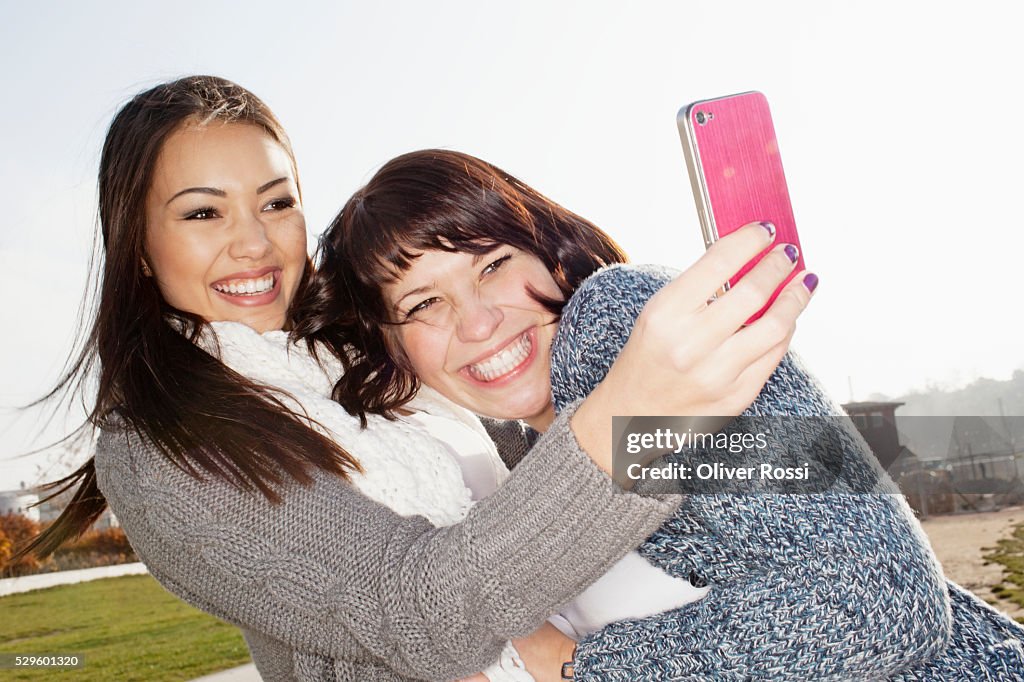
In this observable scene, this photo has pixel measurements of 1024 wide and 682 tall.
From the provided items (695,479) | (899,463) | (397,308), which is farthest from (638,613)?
(397,308)

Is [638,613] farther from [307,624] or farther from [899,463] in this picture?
[899,463]

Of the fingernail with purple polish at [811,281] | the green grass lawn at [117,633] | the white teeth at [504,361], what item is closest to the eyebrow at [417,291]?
the white teeth at [504,361]

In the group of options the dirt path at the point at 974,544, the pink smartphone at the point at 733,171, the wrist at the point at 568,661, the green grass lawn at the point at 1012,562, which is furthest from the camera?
the dirt path at the point at 974,544

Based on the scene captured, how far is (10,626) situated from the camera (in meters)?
12.1

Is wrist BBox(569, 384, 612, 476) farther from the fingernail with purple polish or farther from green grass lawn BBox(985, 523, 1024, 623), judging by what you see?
green grass lawn BBox(985, 523, 1024, 623)

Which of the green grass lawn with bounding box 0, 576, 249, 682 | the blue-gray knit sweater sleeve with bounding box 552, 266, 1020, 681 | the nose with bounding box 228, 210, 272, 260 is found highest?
the nose with bounding box 228, 210, 272, 260

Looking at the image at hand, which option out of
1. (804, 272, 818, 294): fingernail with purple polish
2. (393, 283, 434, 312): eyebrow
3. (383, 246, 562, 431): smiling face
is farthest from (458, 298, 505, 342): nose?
(804, 272, 818, 294): fingernail with purple polish

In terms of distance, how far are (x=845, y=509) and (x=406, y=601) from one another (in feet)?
2.51

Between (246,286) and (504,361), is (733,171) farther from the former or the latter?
(246,286)

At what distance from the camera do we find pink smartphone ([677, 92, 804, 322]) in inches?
55.4

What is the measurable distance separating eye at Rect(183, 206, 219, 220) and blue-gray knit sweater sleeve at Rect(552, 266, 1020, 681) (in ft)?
4.29

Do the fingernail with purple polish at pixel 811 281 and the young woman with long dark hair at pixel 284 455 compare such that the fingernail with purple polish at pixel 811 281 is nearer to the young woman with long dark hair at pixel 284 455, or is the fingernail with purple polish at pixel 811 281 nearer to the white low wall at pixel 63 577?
the young woman with long dark hair at pixel 284 455

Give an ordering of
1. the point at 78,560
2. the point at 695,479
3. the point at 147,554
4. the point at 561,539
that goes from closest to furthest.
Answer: the point at 561,539
the point at 695,479
the point at 147,554
the point at 78,560

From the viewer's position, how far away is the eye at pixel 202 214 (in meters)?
2.36
